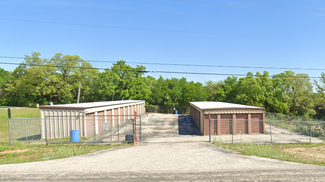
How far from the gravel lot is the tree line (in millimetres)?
29420

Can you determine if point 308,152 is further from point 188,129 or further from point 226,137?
point 188,129

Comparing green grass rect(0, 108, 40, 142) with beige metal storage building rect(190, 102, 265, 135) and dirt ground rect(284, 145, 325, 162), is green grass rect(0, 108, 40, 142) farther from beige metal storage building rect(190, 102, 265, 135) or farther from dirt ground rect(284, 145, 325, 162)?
dirt ground rect(284, 145, 325, 162)

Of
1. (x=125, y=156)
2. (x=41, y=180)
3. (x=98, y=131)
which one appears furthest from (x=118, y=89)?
(x=41, y=180)

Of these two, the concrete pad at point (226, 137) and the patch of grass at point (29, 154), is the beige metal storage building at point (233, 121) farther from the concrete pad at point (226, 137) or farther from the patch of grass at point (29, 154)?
the patch of grass at point (29, 154)

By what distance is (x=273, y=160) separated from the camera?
10.4 metres

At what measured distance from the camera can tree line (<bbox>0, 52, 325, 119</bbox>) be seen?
41.0m

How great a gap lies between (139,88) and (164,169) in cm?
3952

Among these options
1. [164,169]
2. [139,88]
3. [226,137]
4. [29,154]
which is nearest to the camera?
[164,169]

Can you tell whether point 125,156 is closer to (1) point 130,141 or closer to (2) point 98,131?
(1) point 130,141

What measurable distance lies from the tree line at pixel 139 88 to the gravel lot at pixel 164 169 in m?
29.4

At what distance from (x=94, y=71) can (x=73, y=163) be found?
50310 millimetres

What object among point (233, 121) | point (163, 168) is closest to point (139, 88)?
point (233, 121)

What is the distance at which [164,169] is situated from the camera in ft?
29.6

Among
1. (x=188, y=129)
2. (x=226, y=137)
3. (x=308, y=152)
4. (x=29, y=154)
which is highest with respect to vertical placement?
(x=29, y=154)
